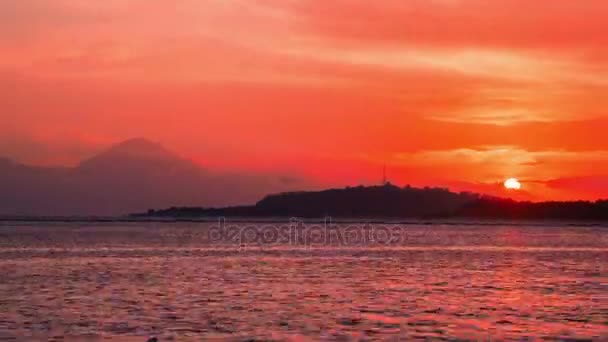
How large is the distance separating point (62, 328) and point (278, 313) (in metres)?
10.7

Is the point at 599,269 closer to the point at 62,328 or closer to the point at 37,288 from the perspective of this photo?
the point at 37,288

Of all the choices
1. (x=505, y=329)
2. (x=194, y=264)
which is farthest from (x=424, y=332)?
(x=194, y=264)

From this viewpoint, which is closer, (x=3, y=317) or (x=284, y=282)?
(x=3, y=317)

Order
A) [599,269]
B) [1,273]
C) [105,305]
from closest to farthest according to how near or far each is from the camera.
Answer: [105,305], [1,273], [599,269]

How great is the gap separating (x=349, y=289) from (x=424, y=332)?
20348 millimetres

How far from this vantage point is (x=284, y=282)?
62375mm

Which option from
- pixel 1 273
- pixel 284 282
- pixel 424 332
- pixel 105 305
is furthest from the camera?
pixel 1 273

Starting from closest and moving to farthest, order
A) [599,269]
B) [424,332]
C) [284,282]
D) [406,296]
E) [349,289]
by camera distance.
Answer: [424,332] < [406,296] < [349,289] < [284,282] < [599,269]

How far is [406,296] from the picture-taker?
2062 inches

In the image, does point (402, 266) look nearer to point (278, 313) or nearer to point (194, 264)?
point (194, 264)

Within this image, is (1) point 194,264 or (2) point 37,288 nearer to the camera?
(2) point 37,288

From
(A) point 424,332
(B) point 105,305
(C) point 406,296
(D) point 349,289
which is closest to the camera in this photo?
(A) point 424,332

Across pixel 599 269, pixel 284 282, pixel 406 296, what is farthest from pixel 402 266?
pixel 406 296

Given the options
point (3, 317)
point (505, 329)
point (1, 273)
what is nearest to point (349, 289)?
point (505, 329)
